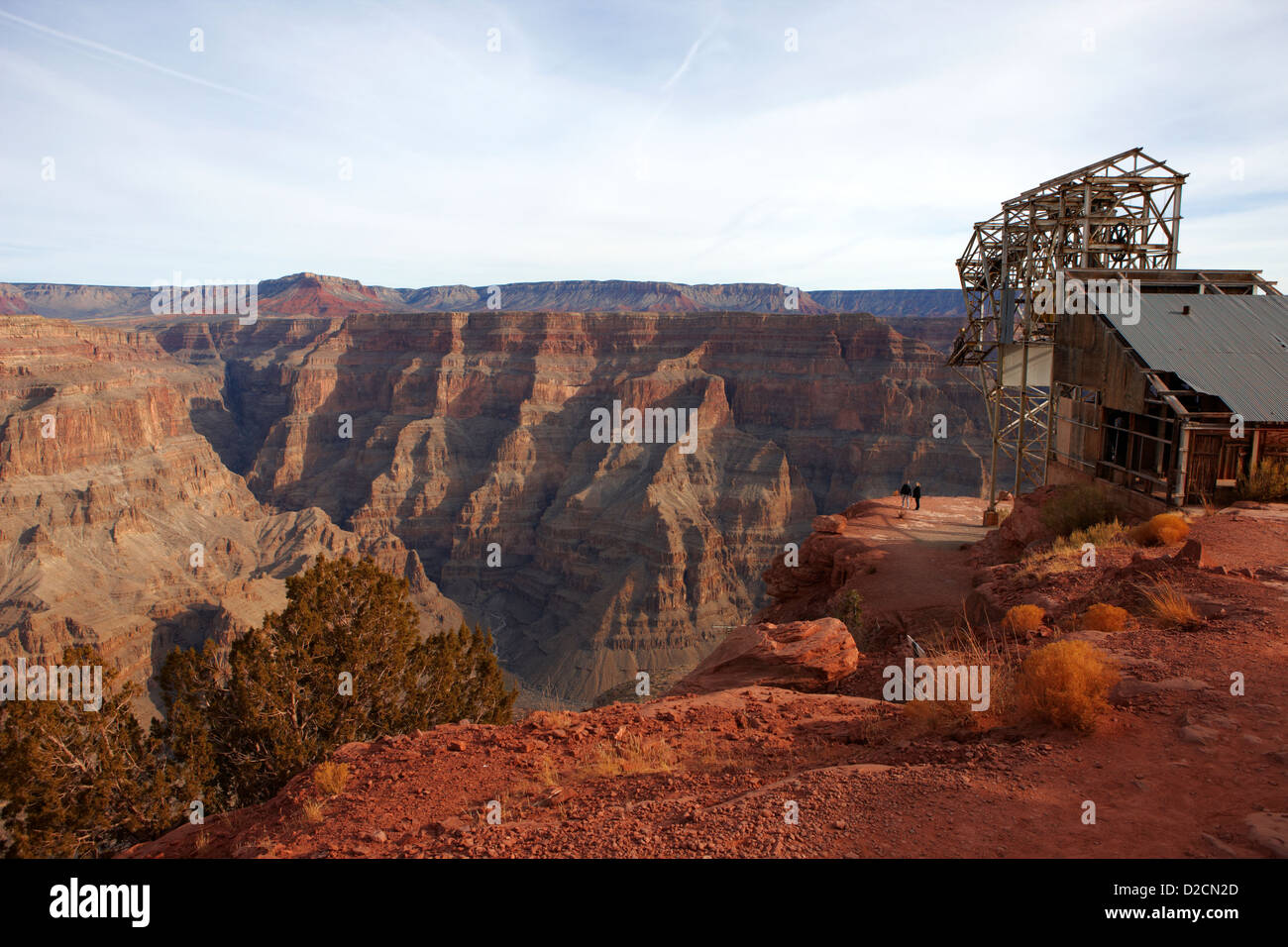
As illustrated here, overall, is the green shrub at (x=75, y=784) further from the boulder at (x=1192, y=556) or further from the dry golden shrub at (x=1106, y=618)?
the boulder at (x=1192, y=556)

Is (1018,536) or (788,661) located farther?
(1018,536)

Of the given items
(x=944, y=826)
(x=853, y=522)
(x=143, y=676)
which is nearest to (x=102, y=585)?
(x=143, y=676)

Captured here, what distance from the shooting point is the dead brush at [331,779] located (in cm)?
781

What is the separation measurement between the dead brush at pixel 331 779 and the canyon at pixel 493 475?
46.1 m

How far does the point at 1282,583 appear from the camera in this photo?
391 inches

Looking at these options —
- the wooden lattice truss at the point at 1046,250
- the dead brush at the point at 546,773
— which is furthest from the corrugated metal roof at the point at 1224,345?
the dead brush at the point at 546,773

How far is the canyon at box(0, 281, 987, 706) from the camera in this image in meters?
57.6

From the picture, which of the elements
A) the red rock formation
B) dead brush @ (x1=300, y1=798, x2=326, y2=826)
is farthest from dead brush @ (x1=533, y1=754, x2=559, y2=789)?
the red rock formation

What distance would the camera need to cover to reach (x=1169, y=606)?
905 cm

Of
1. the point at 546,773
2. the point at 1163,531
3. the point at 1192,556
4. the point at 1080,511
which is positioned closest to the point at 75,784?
the point at 546,773

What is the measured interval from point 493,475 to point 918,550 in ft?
230

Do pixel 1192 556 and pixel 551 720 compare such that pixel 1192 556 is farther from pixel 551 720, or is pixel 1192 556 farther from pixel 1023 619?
pixel 551 720

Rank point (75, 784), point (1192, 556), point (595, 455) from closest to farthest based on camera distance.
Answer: point (1192, 556), point (75, 784), point (595, 455)

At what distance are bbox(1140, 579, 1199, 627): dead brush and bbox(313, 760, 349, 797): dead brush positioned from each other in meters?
9.85
